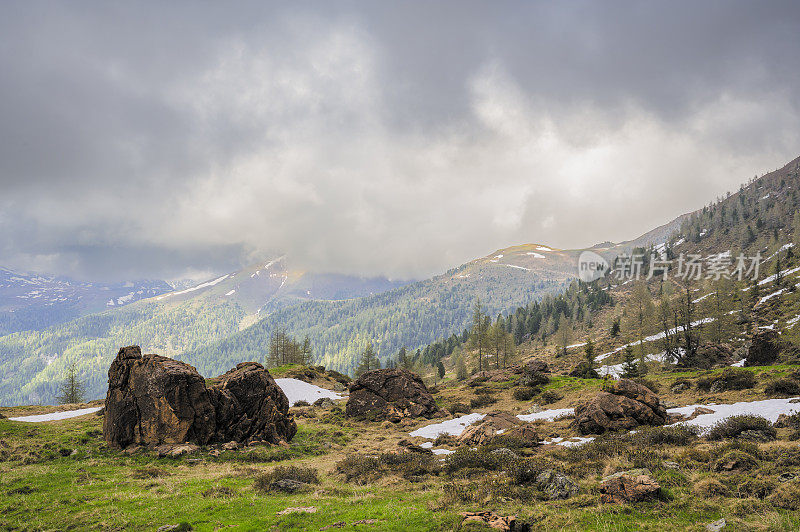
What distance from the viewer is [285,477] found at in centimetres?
1908

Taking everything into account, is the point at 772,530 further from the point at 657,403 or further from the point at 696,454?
the point at 657,403

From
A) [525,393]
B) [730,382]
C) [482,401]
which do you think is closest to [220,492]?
[482,401]

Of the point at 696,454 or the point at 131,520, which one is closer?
the point at 131,520

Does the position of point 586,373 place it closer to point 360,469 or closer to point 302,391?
point 360,469

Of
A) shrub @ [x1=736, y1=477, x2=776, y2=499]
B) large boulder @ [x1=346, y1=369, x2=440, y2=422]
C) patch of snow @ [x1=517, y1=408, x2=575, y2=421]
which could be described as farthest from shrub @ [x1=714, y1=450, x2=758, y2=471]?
large boulder @ [x1=346, y1=369, x2=440, y2=422]

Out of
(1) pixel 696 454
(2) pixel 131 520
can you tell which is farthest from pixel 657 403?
(2) pixel 131 520

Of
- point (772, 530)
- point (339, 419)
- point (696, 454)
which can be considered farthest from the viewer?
point (339, 419)

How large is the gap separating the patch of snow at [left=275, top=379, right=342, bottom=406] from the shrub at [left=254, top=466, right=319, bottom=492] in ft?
139

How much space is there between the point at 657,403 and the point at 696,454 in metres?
11.4

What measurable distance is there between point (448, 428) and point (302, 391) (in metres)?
38.9

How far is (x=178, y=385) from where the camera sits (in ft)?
85.5

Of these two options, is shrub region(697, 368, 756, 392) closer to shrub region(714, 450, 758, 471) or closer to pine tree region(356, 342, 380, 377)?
shrub region(714, 450, 758, 471)

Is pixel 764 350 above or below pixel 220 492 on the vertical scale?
below

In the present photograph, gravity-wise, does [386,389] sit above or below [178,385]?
below
